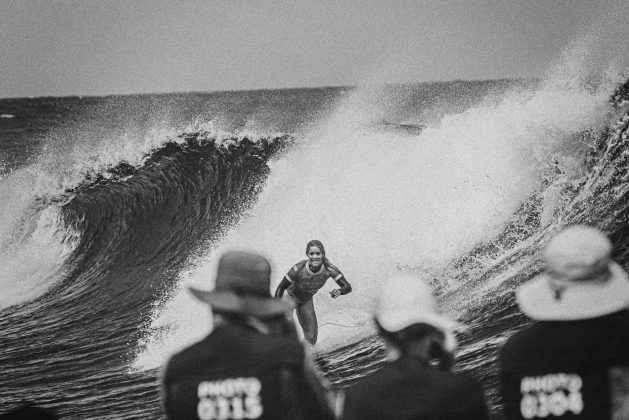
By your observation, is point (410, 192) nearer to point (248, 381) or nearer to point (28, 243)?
point (28, 243)

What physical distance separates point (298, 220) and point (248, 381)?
1103cm

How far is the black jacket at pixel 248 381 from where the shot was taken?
209 centimetres

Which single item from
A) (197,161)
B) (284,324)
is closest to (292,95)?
(197,161)

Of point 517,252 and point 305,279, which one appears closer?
point 305,279

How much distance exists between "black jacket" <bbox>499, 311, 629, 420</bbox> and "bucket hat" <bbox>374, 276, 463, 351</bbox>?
8.5 inches

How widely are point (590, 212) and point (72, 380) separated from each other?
5.99 meters

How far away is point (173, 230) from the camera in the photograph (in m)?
13.0

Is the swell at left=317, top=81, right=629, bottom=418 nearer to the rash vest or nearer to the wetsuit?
the wetsuit

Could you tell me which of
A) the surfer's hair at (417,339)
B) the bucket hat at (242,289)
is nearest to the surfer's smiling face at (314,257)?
the bucket hat at (242,289)

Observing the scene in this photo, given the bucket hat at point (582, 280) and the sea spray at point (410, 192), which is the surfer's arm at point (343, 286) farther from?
the bucket hat at point (582, 280)

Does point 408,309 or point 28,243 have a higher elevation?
point 28,243

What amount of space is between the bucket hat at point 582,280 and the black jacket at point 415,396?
316 mm

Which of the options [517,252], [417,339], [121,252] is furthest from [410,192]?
[417,339]

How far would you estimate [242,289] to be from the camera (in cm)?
218
